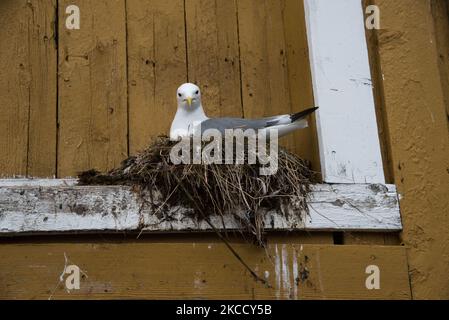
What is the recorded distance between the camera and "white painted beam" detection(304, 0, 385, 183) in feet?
11.5

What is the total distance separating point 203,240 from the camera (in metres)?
3.32

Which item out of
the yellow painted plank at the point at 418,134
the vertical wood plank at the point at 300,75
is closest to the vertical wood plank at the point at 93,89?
Result: the vertical wood plank at the point at 300,75

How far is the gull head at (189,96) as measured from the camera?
12.4 ft

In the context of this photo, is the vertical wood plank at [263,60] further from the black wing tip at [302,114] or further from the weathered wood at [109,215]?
the weathered wood at [109,215]

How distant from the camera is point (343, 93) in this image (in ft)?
11.9

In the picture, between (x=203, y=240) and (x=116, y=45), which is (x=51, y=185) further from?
(x=116, y=45)

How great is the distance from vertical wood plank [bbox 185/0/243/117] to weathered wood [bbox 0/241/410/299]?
96 centimetres

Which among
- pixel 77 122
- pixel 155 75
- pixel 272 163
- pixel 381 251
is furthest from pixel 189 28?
pixel 381 251

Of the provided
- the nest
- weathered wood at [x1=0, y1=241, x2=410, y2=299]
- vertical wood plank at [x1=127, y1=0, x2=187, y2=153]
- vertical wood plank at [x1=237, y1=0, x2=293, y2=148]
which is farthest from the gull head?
weathered wood at [x1=0, y1=241, x2=410, y2=299]

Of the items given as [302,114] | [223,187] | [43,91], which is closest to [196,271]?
[223,187]

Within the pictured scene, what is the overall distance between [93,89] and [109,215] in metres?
0.90

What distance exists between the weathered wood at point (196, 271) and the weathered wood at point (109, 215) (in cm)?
7

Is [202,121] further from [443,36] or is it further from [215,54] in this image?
[443,36]

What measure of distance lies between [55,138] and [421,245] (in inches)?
66.8
